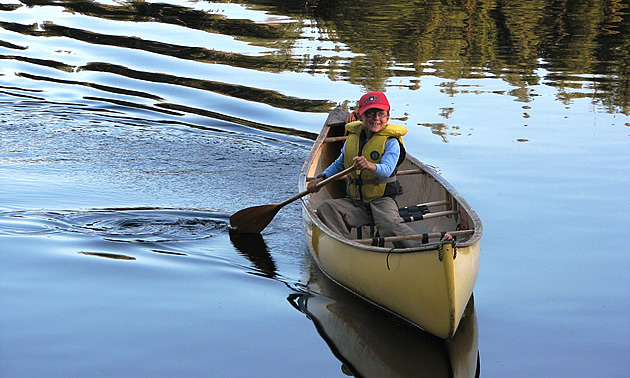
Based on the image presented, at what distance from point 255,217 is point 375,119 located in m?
1.51

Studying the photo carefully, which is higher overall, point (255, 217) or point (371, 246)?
point (371, 246)

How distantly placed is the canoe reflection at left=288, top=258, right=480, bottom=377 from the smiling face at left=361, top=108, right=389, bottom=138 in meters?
1.28

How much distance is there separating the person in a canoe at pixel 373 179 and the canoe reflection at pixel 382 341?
627 mm

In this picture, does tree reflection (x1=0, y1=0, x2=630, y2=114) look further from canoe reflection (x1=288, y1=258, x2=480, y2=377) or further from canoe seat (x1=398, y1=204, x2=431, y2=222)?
canoe reflection (x1=288, y1=258, x2=480, y2=377)

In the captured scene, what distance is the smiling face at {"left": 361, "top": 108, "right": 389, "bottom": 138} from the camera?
582 centimetres

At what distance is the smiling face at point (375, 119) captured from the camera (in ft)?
19.1

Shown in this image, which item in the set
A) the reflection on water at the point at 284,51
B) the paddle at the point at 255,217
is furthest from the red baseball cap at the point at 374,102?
the reflection on water at the point at 284,51

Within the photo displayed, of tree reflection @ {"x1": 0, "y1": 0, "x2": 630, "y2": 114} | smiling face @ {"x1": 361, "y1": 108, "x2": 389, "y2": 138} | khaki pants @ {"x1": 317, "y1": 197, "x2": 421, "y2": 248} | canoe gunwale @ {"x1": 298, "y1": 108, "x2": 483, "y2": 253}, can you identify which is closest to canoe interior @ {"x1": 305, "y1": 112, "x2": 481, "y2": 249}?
canoe gunwale @ {"x1": 298, "y1": 108, "x2": 483, "y2": 253}

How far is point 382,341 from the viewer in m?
4.84

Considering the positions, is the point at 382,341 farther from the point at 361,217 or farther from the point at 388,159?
the point at 388,159

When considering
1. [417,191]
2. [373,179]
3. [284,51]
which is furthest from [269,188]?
[284,51]

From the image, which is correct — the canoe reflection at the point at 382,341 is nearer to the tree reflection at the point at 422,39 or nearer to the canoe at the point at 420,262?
the canoe at the point at 420,262

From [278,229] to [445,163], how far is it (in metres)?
2.37

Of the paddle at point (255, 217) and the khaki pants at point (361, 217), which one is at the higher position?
the khaki pants at point (361, 217)
